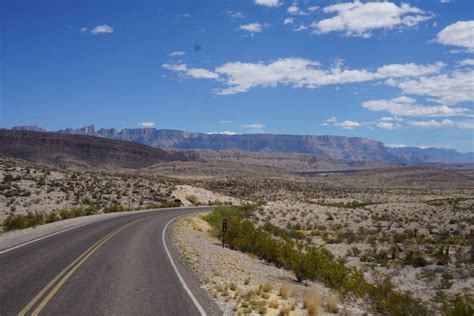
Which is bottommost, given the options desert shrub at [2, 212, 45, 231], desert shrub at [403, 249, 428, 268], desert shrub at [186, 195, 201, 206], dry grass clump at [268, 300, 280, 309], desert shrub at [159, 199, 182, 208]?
desert shrub at [186, 195, 201, 206]

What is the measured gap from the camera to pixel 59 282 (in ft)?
37.2

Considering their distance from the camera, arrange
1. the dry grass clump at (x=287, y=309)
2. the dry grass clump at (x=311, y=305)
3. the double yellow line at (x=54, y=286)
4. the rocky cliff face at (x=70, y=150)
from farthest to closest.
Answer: the rocky cliff face at (x=70, y=150), the dry grass clump at (x=311, y=305), the dry grass clump at (x=287, y=309), the double yellow line at (x=54, y=286)

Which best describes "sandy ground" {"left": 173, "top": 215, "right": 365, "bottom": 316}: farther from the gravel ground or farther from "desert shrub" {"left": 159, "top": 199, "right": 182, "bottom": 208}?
"desert shrub" {"left": 159, "top": 199, "right": 182, "bottom": 208}

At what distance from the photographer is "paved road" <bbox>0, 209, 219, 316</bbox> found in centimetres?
940

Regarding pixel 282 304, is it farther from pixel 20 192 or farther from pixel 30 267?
pixel 20 192

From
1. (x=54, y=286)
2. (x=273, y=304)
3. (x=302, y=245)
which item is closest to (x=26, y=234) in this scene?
(x=54, y=286)

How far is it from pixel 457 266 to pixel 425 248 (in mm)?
5954

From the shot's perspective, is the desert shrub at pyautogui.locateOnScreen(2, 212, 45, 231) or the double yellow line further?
the desert shrub at pyautogui.locateOnScreen(2, 212, 45, 231)

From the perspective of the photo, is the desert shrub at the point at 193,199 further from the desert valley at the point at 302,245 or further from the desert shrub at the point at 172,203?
the desert shrub at the point at 172,203

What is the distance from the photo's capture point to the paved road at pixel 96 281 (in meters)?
9.40

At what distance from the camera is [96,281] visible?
38.4 ft

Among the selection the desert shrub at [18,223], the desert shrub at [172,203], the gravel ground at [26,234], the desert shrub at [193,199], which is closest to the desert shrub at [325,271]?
the gravel ground at [26,234]

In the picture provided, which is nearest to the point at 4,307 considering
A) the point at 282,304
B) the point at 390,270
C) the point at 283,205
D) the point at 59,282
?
the point at 59,282

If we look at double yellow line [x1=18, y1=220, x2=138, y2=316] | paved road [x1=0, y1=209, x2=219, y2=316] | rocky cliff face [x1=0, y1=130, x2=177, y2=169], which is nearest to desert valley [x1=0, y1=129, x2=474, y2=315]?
paved road [x1=0, y1=209, x2=219, y2=316]
